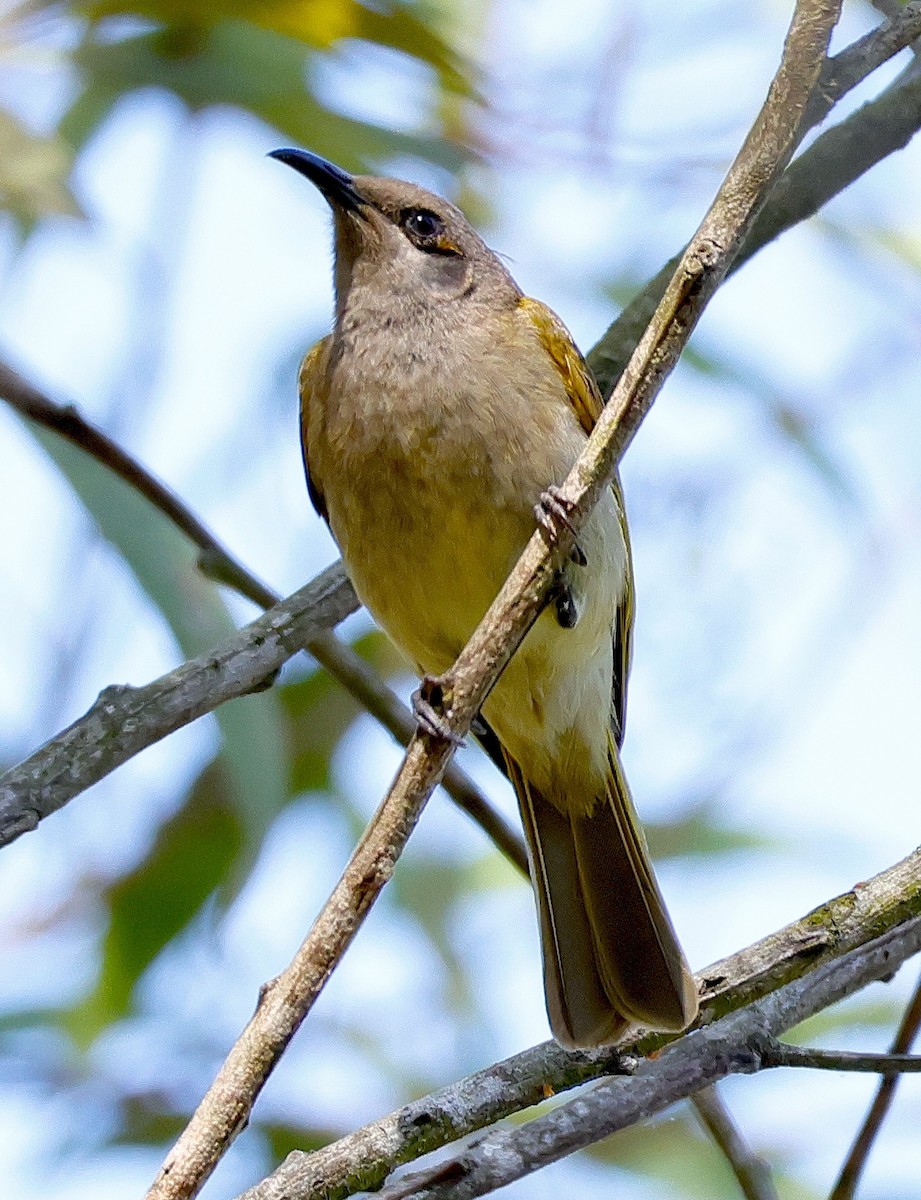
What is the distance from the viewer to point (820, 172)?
311 cm

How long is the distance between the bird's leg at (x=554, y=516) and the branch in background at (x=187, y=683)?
1.42ft

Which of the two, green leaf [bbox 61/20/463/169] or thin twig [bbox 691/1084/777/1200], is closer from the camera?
thin twig [bbox 691/1084/777/1200]

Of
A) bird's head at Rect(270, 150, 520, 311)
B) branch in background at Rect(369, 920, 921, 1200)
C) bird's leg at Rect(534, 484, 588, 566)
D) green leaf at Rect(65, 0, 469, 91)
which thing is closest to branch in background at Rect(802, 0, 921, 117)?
bird's leg at Rect(534, 484, 588, 566)

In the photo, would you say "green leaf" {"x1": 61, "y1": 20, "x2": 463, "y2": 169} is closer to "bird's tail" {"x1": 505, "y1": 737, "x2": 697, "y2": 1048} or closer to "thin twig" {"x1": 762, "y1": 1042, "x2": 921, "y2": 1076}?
"bird's tail" {"x1": 505, "y1": 737, "x2": 697, "y2": 1048}

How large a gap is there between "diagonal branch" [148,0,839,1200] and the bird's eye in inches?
69.7

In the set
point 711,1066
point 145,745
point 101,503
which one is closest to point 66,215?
point 101,503

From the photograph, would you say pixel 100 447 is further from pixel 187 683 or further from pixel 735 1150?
pixel 735 1150

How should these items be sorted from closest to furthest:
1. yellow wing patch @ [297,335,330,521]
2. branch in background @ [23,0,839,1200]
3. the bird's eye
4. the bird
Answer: branch in background @ [23,0,839,1200], the bird, yellow wing patch @ [297,335,330,521], the bird's eye

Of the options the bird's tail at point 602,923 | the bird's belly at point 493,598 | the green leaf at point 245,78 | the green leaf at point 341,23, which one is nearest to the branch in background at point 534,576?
the bird's tail at point 602,923

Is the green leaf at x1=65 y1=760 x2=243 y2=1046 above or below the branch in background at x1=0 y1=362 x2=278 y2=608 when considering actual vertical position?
above

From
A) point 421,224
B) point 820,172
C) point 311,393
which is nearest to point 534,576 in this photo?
point 820,172

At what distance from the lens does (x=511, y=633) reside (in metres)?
2.11

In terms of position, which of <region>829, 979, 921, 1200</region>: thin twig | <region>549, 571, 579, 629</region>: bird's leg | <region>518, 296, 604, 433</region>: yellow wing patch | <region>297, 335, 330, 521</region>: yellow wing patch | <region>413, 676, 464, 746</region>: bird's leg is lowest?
<region>829, 979, 921, 1200</region>: thin twig

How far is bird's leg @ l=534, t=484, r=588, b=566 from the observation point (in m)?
2.20
